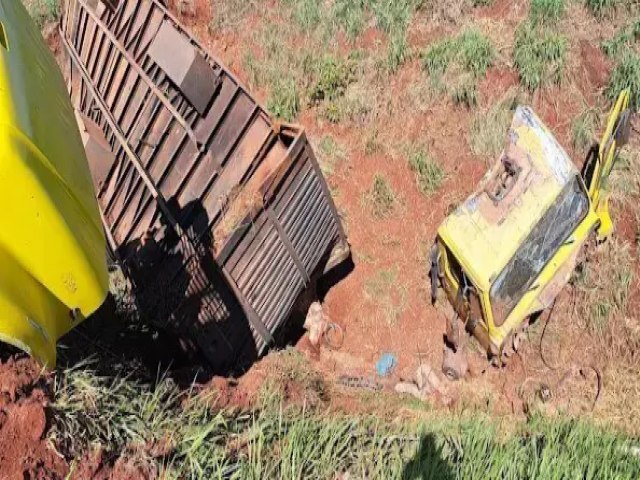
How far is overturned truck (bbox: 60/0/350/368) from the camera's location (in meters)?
6.64

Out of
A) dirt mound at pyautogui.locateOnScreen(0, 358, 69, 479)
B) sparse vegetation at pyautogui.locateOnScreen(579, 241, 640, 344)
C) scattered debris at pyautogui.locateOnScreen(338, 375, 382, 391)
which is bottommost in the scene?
sparse vegetation at pyautogui.locateOnScreen(579, 241, 640, 344)

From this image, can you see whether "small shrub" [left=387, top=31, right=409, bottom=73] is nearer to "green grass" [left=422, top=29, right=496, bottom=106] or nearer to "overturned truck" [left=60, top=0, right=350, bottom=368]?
"green grass" [left=422, top=29, right=496, bottom=106]

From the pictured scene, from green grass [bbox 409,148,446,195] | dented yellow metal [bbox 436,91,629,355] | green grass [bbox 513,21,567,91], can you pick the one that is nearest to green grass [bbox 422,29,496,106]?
green grass [bbox 513,21,567,91]

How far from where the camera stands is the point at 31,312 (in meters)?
3.48

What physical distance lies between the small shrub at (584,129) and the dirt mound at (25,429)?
6.53 metres

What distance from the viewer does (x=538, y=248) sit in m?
6.66

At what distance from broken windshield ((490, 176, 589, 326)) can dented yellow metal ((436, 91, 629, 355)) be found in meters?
0.01

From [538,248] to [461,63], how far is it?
310 cm

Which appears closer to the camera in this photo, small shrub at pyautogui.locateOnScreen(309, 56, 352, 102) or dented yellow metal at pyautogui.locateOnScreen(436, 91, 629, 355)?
dented yellow metal at pyautogui.locateOnScreen(436, 91, 629, 355)

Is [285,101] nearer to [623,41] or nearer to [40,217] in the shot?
[623,41]

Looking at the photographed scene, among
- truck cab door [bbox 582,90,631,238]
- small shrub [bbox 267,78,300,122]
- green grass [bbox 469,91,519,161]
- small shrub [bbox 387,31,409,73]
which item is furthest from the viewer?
small shrub [bbox 267,78,300,122]

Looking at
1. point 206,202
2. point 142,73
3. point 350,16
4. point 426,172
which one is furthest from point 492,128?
point 142,73

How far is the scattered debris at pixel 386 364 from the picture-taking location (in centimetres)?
773

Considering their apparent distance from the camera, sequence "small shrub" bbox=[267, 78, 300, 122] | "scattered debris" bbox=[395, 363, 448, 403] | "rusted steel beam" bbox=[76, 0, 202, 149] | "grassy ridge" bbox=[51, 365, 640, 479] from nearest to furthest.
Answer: "grassy ridge" bbox=[51, 365, 640, 479], "rusted steel beam" bbox=[76, 0, 202, 149], "scattered debris" bbox=[395, 363, 448, 403], "small shrub" bbox=[267, 78, 300, 122]
